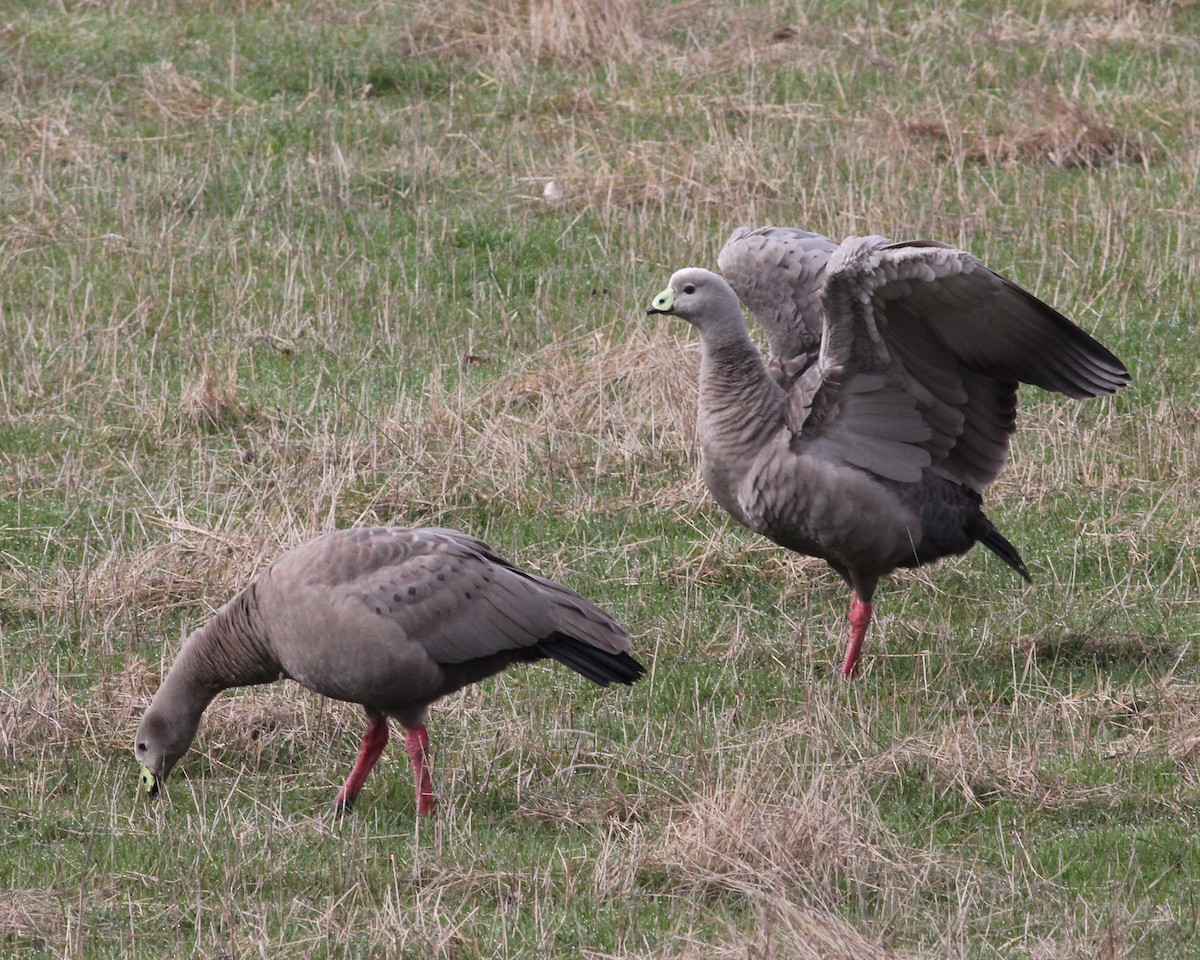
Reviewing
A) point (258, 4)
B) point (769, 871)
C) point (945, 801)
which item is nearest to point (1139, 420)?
point (945, 801)

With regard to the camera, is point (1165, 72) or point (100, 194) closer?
point (100, 194)

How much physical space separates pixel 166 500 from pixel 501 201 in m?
3.89

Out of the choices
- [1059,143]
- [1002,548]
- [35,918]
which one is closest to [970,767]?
[1002,548]

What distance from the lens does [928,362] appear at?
21.6 ft

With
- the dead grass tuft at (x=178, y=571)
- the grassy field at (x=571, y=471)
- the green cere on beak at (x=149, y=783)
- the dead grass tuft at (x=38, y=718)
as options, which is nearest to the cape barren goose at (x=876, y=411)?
the grassy field at (x=571, y=471)

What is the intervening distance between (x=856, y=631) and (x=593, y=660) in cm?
136

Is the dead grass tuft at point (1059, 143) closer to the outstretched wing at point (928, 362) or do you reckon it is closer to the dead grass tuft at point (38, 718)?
the outstretched wing at point (928, 362)

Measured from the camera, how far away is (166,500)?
7770mm

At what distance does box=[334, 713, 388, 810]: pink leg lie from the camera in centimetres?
569

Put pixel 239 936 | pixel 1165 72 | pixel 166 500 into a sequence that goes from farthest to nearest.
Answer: pixel 1165 72
pixel 166 500
pixel 239 936

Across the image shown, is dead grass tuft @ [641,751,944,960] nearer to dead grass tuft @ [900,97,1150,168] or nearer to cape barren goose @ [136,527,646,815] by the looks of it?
cape barren goose @ [136,527,646,815]

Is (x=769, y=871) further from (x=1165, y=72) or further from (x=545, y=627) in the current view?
(x=1165, y=72)

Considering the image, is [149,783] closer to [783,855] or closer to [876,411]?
[783,855]

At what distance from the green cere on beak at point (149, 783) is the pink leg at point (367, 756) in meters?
0.57
